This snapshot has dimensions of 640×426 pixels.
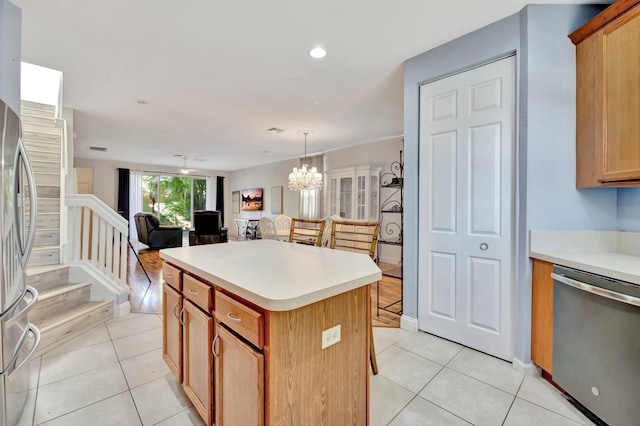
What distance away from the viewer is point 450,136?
2387 millimetres

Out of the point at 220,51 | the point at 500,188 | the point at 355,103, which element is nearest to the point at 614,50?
the point at 500,188

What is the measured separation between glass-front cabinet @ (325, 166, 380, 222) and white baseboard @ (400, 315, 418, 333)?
3164 millimetres

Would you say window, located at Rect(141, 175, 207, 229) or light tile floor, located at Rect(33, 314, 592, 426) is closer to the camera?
light tile floor, located at Rect(33, 314, 592, 426)

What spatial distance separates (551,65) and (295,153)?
19.5 ft

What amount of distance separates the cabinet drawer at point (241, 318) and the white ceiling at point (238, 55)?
201cm

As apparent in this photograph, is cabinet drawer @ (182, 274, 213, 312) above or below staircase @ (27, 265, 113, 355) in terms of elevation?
above

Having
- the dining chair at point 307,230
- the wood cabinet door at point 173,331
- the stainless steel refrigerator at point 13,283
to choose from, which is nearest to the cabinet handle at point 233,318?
the wood cabinet door at point 173,331

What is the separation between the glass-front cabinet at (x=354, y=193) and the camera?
5.81 metres

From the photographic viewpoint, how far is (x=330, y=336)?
1.13m

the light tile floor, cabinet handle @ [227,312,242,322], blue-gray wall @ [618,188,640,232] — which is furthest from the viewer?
blue-gray wall @ [618,188,640,232]

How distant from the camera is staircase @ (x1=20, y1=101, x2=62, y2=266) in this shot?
296cm

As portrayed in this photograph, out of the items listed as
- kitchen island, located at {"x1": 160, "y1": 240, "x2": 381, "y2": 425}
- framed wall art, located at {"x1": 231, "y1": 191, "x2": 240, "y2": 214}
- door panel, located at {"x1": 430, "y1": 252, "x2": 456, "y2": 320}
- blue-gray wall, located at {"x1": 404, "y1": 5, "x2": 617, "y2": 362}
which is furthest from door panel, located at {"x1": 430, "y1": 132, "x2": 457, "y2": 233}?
framed wall art, located at {"x1": 231, "y1": 191, "x2": 240, "y2": 214}

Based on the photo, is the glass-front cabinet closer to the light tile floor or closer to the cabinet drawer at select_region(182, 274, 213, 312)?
the light tile floor

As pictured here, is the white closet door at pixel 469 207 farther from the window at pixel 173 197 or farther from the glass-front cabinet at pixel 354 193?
the window at pixel 173 197
